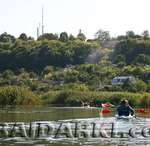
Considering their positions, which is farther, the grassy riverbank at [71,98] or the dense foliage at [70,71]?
the dense foliage at [70,71]

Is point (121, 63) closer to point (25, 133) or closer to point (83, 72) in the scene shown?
point (83, 72)

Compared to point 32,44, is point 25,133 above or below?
below

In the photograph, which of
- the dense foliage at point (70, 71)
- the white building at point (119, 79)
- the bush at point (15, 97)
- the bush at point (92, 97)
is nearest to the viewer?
the bush at point (92, 97)

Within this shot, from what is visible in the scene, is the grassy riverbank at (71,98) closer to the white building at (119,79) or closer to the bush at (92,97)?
the bush at (92,97)

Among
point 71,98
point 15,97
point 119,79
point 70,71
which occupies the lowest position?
point 71,98

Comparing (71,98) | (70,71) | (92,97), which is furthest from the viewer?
(70,71)

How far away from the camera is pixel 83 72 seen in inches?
5098

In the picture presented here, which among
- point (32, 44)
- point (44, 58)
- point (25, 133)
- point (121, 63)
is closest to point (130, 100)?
point (25, 133)

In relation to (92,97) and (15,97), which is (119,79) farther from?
(15,97)

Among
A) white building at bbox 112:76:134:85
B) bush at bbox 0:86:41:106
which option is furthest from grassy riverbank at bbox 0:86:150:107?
white building at bbox 112:76:134:85

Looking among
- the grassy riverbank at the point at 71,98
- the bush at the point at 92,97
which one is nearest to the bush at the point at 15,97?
the grassy riverbank at the point at 71,98

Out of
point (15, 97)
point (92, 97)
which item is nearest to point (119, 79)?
point (92, 97)

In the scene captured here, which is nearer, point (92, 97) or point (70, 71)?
point (92, 97)

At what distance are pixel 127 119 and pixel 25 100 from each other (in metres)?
37.1
